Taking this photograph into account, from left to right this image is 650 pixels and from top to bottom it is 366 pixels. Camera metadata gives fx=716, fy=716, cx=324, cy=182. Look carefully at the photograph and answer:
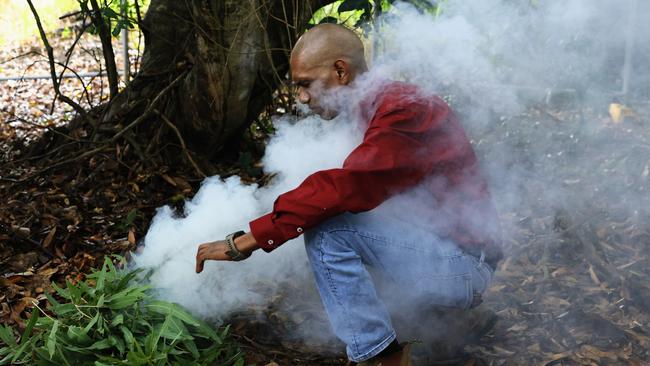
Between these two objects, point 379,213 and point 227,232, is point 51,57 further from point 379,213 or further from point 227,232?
point 379,213

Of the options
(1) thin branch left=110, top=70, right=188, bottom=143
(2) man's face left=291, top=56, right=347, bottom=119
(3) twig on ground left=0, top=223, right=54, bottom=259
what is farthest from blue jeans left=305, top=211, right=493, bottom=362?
(1) thin branch left=110, top=70, right=188, bottom=143

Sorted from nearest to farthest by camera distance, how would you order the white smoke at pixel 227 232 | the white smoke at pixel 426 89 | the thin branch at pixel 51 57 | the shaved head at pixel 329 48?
the shaved head at pixel 329 48 → the white smoke at pixel 227 232 → the white smoke at pixel 426 89 → the thin branch at pixel 51 57

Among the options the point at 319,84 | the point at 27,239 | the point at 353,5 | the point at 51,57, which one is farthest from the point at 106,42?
the point at 319,84

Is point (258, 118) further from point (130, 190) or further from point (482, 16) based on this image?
point (482, 16)

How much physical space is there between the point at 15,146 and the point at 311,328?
2.86 meters

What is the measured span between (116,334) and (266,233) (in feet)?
2.34

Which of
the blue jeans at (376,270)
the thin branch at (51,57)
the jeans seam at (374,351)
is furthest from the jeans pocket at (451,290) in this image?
the thin branch at (51,57)

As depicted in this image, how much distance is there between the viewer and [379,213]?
102 inches

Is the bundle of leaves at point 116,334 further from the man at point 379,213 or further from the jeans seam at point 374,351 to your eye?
the jeans seam at point 374,351

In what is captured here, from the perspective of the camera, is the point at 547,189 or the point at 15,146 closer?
the point at 547,189

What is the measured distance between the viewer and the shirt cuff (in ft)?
7.67

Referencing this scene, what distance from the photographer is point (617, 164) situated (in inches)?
181

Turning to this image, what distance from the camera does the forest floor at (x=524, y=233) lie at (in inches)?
119

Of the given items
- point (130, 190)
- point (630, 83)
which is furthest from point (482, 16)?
point (130, 190)
